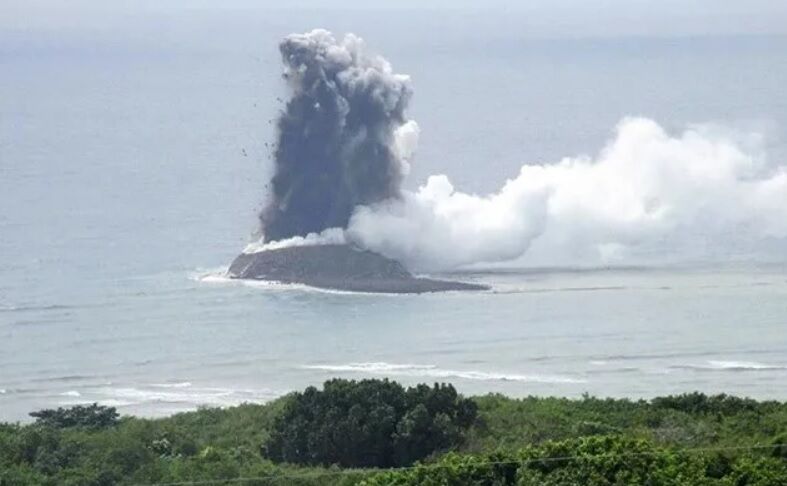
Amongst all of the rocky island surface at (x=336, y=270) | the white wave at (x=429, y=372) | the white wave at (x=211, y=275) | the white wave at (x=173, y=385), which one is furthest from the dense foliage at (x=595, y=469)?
the white wave at (x=211, y=275)

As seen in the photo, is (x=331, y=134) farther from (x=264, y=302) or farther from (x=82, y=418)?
(x=82, y=418)

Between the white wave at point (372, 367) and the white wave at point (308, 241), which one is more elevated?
the white wave at point (308, 241)

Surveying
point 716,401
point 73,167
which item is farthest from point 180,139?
point 716,401

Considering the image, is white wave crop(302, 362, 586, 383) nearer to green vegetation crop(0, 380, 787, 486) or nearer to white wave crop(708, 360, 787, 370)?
white wave crop(708, 360, 787, 370)

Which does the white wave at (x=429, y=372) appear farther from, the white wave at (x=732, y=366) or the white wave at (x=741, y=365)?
the white wave at (x=741, y=365)

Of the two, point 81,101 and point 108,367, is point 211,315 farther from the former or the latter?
point 81,101

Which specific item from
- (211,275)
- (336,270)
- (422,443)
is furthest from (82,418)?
(336,270)

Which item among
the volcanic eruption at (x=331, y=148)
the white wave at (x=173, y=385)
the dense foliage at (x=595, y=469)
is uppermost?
the volcanic eruption at (x=331, y=148)
